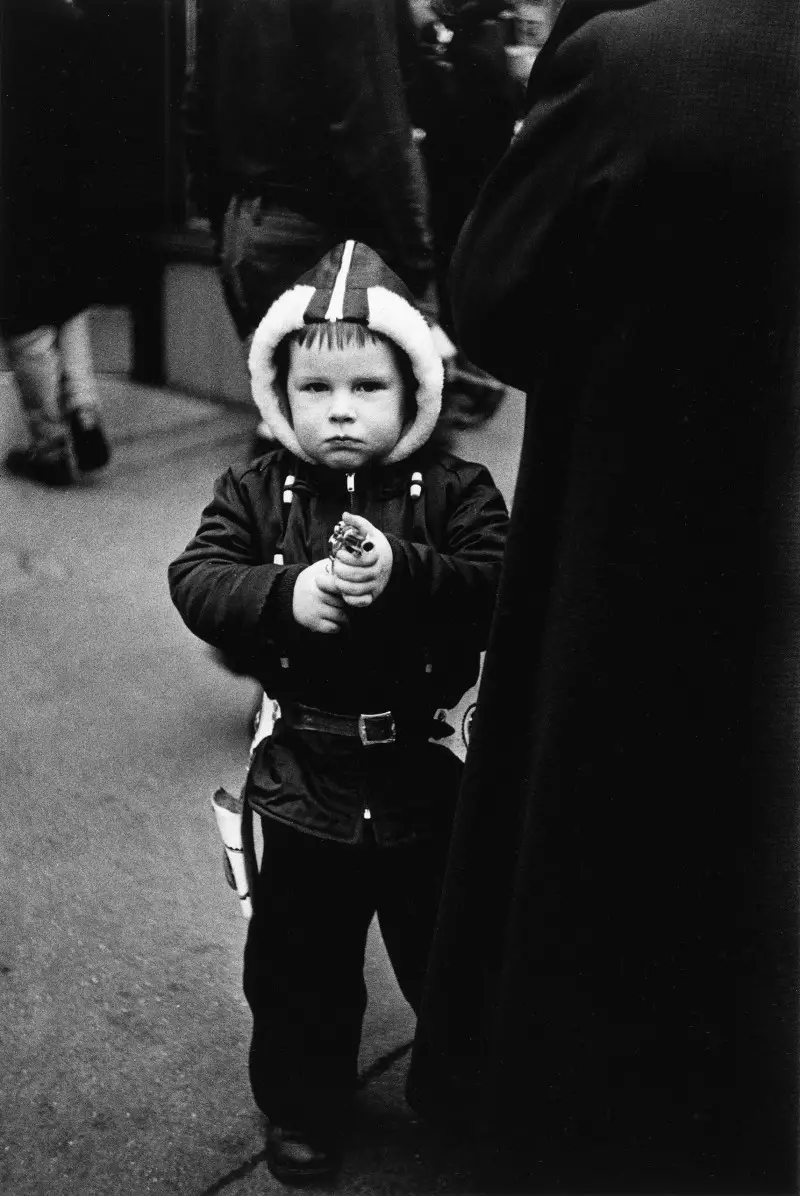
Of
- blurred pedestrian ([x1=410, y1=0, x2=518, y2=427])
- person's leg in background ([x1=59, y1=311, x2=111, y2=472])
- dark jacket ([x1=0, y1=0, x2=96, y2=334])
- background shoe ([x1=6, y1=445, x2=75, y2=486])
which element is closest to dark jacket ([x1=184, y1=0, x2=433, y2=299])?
blurred pedestrian ([x1=410, y1=0, x2=518, y2=427])

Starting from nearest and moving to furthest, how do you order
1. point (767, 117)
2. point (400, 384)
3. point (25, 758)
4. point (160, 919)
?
point (767, 117) < point (400, 384) < point (160, 919) < point (25, 758)

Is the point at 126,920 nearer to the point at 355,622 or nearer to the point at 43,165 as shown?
the point at 355,622

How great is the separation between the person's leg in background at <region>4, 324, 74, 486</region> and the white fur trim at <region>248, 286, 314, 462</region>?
11.9ft

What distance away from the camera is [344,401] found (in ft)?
7.20

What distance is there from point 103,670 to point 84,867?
3.70 feet

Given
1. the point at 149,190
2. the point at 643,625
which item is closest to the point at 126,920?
the point at 643,625

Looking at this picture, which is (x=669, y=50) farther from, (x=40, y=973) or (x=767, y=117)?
(x=40, y=973)

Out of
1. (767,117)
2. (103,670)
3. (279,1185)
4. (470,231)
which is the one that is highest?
(767,117)

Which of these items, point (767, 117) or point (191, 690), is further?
point (191, 690)

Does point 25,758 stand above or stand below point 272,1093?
below

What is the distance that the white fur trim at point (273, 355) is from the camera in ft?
7.29

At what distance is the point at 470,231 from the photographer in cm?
188

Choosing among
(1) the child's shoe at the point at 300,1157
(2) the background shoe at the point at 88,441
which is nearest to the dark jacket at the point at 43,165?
(2) the background shoe at the point at 88,441

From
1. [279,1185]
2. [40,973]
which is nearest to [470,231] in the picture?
[279,1185]
